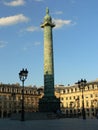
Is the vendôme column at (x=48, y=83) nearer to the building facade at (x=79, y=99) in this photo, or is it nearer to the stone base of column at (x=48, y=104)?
the stone base of column at (x=48, y=104)

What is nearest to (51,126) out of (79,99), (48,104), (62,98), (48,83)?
(48,104)

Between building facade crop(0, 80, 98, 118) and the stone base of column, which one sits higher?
building facade crop(0, 80, 98, 118)

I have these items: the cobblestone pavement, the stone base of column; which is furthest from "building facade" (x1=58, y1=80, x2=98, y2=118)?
the cobblestone pavement

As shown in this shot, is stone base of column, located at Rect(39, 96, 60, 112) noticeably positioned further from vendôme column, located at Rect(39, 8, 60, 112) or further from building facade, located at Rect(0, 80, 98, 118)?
building facade, located at Rect(0, 80, 98, 118)

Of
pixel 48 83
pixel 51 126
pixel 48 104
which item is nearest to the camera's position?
pixel 51 126

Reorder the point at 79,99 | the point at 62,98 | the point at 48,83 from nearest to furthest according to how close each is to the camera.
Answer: the point at 48,83, the point at 79,99, the point at 62,98

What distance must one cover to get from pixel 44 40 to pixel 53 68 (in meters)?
7.60

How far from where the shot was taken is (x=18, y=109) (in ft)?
474

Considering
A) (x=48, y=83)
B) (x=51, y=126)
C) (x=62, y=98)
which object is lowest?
(x=51, y=126)

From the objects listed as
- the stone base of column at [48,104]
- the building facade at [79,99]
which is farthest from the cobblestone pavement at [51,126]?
the building facade at [79,99]

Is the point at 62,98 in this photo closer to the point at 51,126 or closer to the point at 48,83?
the point at 48,83

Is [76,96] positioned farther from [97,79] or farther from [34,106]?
[34,106]

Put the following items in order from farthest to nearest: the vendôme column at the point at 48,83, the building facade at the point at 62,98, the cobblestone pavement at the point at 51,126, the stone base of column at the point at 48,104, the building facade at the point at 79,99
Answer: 1. the building facade at the point at 62,98
2. the building facade at the point at 79,99
3. the vendôme column at the point at 48,83
4. the stone base of column at the point at 48,104
5. the cobblestone pavement at the point at 51,126

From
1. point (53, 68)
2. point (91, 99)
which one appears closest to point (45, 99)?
point (53, 68)
